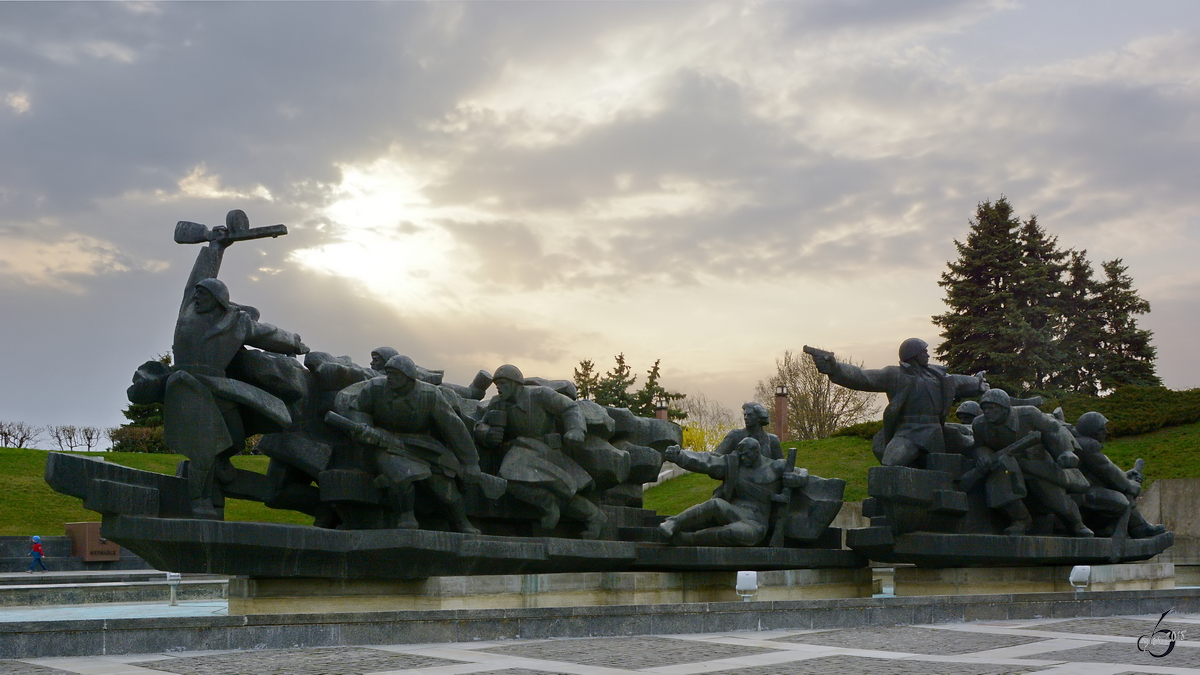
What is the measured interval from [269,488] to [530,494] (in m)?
2.79

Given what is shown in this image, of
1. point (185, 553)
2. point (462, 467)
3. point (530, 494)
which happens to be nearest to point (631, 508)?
point (530, 494)

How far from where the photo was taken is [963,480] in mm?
15000

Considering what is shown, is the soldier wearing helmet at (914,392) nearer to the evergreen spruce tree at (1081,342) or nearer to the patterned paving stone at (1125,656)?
the patterned paving stone at (1125,656)

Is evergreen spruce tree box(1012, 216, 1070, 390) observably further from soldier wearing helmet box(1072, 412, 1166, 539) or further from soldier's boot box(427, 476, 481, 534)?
soldier's boot box(427, 476, 481, 534)

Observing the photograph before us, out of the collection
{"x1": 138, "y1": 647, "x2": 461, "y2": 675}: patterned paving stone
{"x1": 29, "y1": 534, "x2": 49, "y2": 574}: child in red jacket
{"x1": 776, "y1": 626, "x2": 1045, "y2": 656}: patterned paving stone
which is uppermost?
{"x1": 138, "y1": 647, "x2": 461, "y2": 675}: patterned paving stone

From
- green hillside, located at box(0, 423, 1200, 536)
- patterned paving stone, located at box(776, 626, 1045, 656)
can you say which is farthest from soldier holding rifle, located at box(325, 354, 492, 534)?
green hillside, located at box(0, 423, 1200, 536)

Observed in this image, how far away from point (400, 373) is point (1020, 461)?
27.6 ft

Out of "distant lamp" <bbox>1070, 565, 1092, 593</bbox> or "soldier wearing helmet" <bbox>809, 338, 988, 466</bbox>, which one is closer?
"distant lamp" <bbox>1070, 565, 1092, 593</bbox>

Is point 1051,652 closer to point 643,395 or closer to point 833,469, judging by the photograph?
point 833,469

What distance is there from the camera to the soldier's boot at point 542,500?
12609 mm

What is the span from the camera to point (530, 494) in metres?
12.6

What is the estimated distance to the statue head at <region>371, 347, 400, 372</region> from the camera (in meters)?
12.6

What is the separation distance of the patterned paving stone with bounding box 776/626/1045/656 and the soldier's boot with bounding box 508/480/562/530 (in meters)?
3.55

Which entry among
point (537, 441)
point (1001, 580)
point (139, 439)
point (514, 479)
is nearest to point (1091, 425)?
point (1001, 580)
